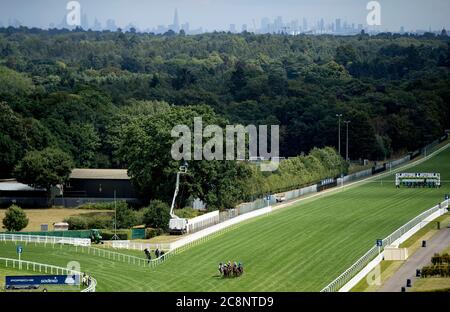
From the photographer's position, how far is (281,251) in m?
49.8

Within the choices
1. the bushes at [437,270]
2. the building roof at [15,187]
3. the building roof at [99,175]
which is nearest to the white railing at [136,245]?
the bushes at [437,270]

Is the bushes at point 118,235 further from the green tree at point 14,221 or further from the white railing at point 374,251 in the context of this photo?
the white railing at point 374,251

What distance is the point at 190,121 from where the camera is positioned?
7575 centimetres

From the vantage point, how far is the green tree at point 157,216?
62281 mm

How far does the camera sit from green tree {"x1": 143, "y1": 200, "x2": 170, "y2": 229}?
2452 inches

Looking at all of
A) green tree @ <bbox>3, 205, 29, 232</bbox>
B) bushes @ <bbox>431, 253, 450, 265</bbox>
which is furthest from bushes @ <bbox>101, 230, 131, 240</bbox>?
bushes @ <bbox>431, 253, 450, 265</bbox>

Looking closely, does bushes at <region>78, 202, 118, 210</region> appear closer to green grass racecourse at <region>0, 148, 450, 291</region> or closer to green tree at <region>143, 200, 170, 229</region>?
green grass racecourse at <region>0, 148, 450, 291</region>

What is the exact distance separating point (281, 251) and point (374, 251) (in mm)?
3924

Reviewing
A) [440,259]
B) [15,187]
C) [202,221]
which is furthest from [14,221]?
[440,259]

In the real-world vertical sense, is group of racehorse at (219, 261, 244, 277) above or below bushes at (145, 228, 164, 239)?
above

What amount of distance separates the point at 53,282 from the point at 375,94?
370 ft

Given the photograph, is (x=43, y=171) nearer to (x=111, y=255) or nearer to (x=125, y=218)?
(x=125, y=218)

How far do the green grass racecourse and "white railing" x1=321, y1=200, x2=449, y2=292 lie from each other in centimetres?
71
